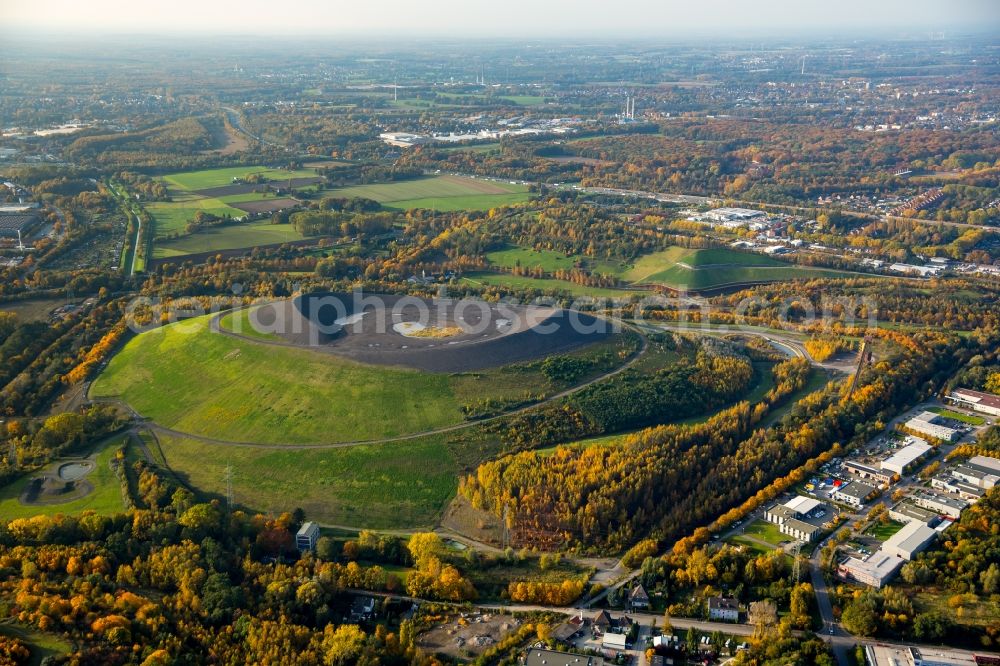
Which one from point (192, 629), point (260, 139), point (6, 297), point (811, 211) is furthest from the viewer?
point (260, 139)

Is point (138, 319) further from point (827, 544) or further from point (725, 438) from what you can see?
point (827, 544)

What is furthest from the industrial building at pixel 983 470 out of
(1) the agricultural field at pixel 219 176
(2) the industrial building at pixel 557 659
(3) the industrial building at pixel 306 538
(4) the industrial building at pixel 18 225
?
(1) the agricultural field at pixel 219 176

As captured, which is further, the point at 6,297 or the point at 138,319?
the point at 6,297

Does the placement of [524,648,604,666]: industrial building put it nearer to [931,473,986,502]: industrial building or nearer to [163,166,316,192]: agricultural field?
[931,473,986,502]: industrial building

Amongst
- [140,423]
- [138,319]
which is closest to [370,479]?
[140,423]

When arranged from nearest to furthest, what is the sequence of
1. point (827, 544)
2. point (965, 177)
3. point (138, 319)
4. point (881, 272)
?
1. point (827, 544)
2. point (138, 319)
3. point (881, 272)
4. point (965, 177)

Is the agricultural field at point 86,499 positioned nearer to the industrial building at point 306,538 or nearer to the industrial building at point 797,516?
the industrial building at point 306,538
